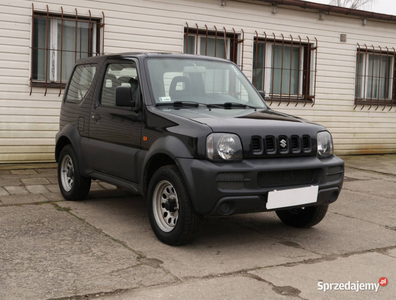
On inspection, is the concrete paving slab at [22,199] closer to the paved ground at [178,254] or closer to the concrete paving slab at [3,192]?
the paved ground at [178,254]

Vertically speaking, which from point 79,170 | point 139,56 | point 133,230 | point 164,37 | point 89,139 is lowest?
point 133,230

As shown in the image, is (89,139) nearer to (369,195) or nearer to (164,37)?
(369,195)

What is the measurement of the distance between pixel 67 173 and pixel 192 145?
9.45 feet

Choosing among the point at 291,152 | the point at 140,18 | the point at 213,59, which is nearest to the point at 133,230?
the point at 291,152

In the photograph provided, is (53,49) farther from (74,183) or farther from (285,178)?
(285,178)

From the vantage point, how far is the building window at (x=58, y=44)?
9500 millimetres

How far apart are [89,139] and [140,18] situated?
4.85 m

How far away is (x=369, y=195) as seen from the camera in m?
7.77

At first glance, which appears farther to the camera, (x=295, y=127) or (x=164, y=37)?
(x=164, y=37)

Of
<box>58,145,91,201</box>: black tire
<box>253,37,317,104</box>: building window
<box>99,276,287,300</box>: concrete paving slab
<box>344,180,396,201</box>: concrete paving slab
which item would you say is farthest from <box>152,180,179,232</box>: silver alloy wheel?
<box>253,37,317,104</box>: building window

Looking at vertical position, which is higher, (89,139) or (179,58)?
(179,58)

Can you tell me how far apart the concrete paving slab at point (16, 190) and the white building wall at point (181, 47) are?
2084mm

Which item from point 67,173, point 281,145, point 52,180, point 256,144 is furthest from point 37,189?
point 281,145

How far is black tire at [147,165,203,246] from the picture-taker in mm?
4508
